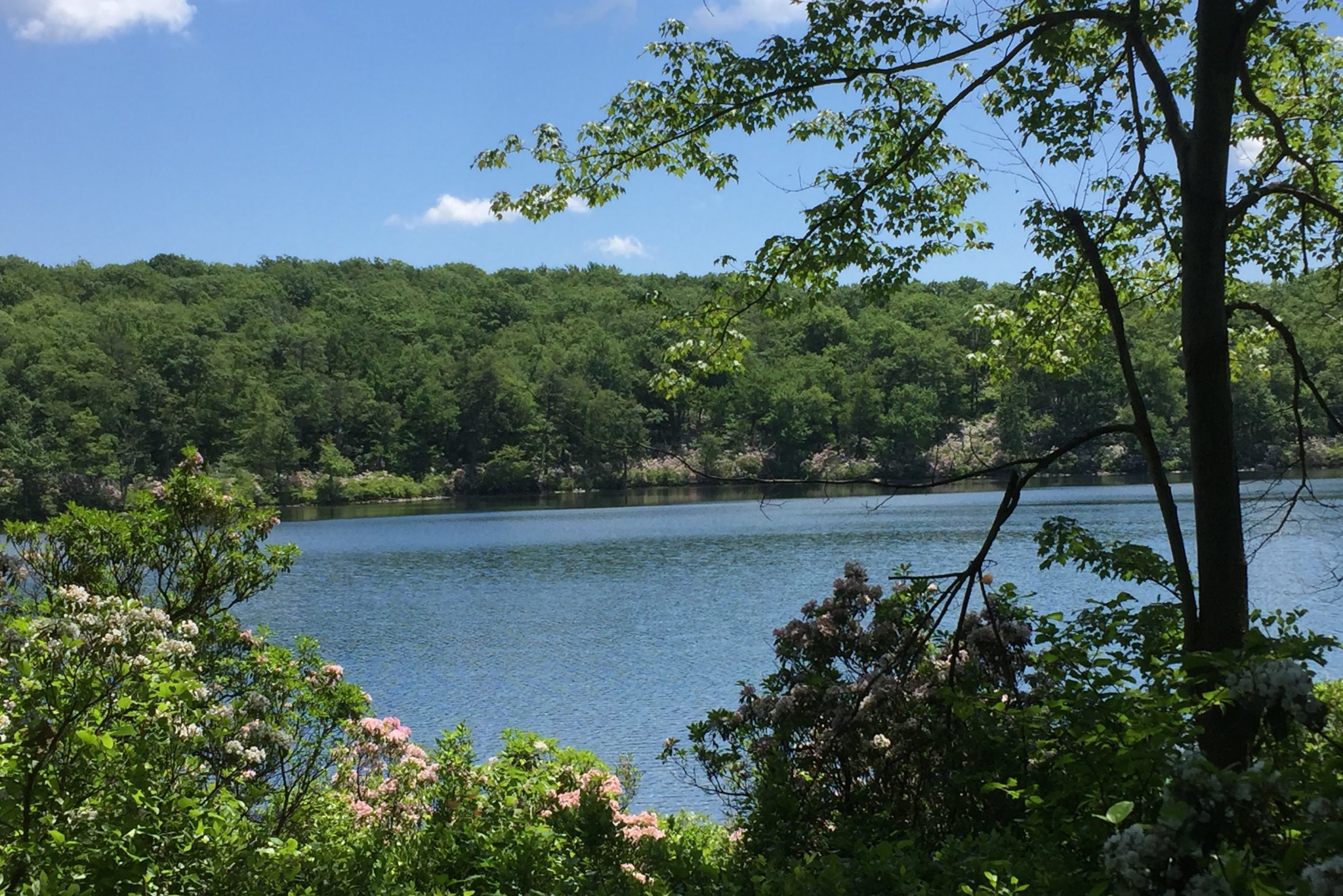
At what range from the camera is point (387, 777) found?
802cm

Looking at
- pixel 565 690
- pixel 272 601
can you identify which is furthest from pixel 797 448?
pixel 565 690

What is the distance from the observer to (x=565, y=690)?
16.4 m

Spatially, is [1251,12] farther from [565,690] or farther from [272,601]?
[272,601]

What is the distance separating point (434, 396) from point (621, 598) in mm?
79244

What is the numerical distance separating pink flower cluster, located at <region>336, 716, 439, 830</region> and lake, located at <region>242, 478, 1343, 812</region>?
3.10 m

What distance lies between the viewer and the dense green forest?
7800 cm

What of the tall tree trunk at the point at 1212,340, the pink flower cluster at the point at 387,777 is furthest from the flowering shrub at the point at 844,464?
the tall tree trunk at the point at 1212,340

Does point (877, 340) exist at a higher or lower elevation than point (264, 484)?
higher

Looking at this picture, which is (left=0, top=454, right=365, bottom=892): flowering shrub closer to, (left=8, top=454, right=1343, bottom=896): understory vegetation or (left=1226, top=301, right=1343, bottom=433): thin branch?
(left=8, top=454, right=1343, bottom=896): understory vegetation

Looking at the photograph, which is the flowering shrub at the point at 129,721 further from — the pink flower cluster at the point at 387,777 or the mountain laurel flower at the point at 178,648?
the pink flower cluster at the point at 387,777

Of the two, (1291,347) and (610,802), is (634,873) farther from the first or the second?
(1291,347)

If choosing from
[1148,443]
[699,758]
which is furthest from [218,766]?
[1148,443]

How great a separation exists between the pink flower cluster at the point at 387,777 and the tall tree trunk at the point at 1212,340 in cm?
485

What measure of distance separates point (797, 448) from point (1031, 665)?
89199 mm
